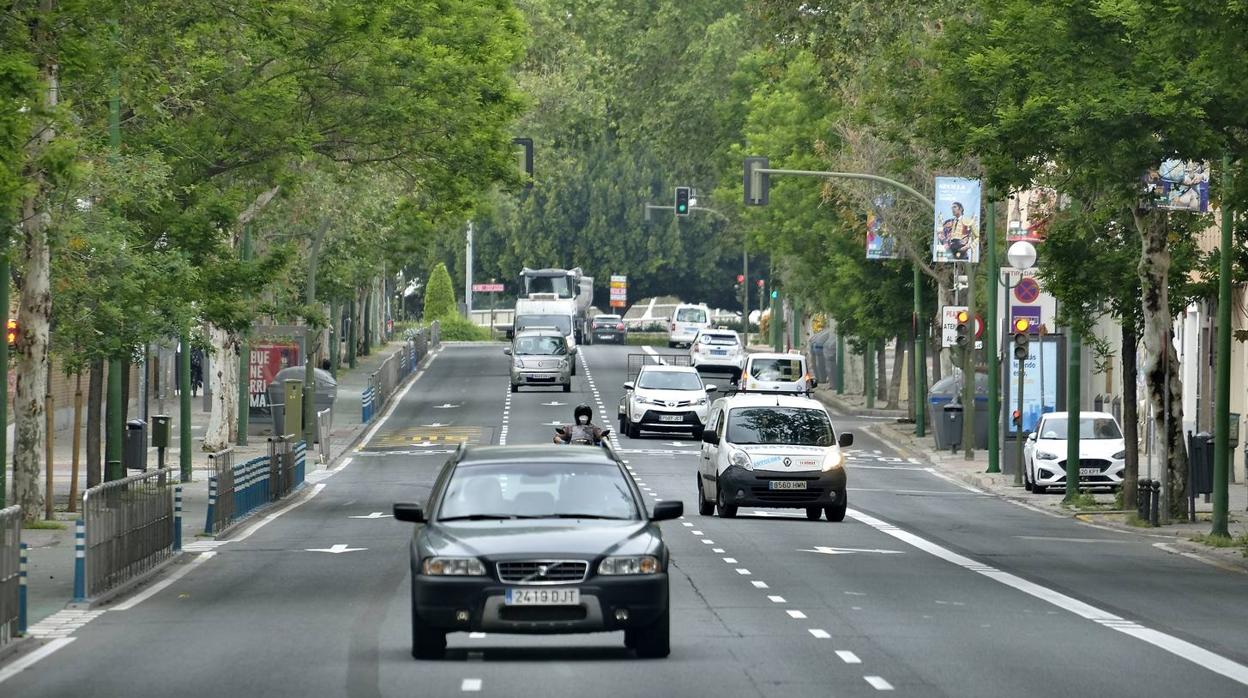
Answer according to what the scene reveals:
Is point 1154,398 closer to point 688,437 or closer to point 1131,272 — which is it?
point 1131,272

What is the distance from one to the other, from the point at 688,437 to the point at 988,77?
31598 millimetres

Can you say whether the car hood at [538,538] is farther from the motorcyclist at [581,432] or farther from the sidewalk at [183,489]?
the motorcyclist at [581,432]

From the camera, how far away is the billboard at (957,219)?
152 feet

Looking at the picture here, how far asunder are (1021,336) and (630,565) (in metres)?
30.0

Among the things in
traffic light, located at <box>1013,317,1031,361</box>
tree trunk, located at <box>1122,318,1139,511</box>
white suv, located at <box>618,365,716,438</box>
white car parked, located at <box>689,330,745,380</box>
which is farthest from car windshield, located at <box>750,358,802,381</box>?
tree trunk, located at <box>1122,318,1139,511</box>

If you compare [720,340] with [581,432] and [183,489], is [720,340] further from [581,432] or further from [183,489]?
[581,432]

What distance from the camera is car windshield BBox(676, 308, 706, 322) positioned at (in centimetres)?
10688

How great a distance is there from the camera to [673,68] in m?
110

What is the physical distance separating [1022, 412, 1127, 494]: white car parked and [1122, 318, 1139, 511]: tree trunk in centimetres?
408

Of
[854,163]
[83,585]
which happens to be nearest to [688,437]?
[854,163]

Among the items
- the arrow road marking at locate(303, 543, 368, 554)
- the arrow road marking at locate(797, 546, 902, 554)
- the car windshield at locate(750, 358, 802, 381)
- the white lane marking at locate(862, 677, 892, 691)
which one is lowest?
the arrow road marking at locate(303, 543, 368, 554)

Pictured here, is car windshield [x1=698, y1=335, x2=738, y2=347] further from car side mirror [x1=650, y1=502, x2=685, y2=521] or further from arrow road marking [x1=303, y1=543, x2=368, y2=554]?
car side mirror [x1=650, y1=502, x2=685, y2=521]

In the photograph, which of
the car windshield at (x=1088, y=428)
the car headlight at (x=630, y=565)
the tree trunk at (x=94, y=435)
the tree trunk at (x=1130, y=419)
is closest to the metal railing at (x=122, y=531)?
the car headlight at (x=630, y=565)

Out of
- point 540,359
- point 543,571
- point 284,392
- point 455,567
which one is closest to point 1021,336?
point 284,392
